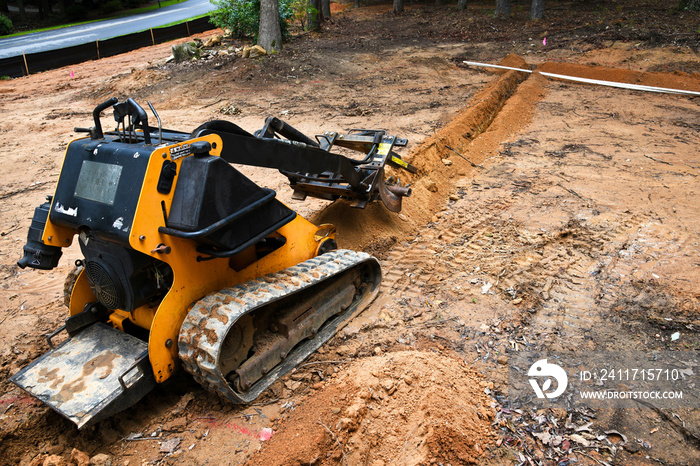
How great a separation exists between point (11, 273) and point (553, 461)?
601 cm

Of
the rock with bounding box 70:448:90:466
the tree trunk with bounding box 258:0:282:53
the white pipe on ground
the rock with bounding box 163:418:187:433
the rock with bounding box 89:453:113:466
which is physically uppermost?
the tree trunk with bounding box 258:0:282:53

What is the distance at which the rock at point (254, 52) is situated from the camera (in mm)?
15242

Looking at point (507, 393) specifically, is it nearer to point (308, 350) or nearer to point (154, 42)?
point (308, 350)

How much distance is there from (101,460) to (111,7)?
37534mm

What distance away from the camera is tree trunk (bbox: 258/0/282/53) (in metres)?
15.4

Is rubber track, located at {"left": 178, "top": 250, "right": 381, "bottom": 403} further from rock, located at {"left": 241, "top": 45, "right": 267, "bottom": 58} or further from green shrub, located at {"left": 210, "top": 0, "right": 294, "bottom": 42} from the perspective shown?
green shrub, located at {"left": 210, "top": 0, "right": 294, "bottom": 42}

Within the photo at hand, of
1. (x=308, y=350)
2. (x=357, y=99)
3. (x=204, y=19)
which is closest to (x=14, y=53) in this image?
(x=204, y=19)

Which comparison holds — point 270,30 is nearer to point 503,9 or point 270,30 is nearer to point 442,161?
point 442,161

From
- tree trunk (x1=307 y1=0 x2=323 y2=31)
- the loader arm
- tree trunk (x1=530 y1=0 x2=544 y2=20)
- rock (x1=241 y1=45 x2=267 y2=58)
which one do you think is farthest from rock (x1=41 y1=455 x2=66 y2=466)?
tree trunk (x1=530 y1=0 x2=544 y2=20)

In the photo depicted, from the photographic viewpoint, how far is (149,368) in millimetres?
3357

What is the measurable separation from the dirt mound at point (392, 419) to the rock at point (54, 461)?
1.22 metres

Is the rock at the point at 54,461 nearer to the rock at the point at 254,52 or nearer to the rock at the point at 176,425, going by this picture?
the rock at the point at 176,425

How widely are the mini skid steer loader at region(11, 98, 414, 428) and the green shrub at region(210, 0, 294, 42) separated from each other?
47.6 ft

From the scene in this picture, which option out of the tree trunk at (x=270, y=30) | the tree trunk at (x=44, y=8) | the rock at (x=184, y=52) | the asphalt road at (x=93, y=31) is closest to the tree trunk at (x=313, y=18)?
the tree trunk at (x=270, y=30)
